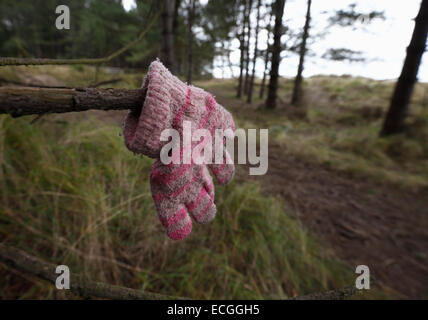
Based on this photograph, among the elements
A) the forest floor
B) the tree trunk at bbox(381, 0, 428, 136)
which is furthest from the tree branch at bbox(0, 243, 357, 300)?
the tree trunk at bbox(381, 0, 428, 136)

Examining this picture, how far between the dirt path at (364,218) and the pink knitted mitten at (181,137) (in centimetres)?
77

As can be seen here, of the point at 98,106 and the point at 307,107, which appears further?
the point at 307,107

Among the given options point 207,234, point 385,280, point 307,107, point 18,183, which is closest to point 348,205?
point 385,280

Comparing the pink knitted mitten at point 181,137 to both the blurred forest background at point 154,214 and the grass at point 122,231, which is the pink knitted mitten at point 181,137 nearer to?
the blurred forest background at point 154,214

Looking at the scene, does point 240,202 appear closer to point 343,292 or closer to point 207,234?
point 207,234

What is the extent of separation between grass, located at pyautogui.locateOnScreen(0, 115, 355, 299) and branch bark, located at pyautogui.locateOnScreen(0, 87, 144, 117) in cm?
95

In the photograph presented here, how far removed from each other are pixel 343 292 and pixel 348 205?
77.1 inches

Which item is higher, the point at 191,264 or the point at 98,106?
the point at 98,106

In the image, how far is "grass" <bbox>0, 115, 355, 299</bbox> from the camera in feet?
3.47

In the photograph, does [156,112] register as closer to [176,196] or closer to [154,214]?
[176,196]

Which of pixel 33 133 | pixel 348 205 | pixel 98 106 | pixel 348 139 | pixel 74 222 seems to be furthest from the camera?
pixel 348 139

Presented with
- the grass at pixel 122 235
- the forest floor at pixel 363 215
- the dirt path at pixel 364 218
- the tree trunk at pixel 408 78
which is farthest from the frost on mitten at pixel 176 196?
the tree trunk at pixel 408 78

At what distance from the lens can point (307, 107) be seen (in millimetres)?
5820

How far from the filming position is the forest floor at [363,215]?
1495mm
